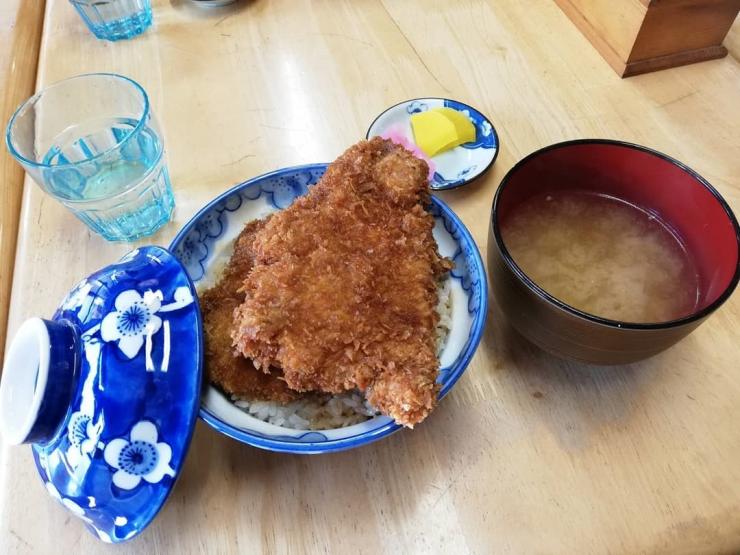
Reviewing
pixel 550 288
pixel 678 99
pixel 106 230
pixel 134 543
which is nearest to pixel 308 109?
pixel 106 230

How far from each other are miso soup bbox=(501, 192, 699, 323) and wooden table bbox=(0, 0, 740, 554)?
0.49 feet

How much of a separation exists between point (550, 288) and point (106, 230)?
983 mm

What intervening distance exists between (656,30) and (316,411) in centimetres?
137

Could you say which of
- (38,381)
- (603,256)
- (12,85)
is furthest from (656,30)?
(12,85)

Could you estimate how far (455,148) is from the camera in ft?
4.57

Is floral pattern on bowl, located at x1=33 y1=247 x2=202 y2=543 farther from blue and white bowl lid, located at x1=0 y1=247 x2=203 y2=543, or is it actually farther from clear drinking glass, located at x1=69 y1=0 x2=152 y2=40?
clear drinking glass, located at x1=69 y1=0 x2=152 y2=40

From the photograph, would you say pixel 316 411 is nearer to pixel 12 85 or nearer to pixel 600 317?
pixel 600 317

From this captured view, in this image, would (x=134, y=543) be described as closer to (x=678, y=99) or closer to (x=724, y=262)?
(x=724, y=262)

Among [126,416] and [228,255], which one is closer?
[126,416]

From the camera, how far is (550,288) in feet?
3.15

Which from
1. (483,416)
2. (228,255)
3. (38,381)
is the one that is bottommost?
(483,416)

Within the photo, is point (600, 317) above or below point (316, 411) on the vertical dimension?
above

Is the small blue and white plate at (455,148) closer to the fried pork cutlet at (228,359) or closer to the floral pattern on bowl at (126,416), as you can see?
the fried pork cutlet at (228,359)

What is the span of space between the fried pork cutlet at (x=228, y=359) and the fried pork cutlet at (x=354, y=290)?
0.20 feet
